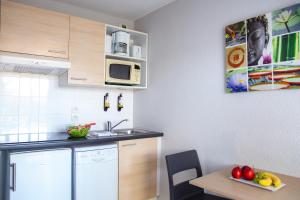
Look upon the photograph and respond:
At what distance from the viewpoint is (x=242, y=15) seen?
1.90 metres

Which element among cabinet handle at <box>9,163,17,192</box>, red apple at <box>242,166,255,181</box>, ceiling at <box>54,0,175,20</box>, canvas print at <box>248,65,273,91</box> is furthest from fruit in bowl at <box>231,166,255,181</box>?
ceiling at <box>54,0,175,20</box>

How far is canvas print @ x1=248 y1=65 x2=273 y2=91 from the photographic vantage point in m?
1.68

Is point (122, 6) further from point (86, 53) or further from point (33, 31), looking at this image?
point (33, 31)

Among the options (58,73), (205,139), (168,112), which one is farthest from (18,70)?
(205,139)

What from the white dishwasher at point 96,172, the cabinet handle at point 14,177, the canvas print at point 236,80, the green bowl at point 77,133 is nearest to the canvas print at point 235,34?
the canvas print at point 236,80

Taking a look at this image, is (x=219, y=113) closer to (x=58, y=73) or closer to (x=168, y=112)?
(x=168, y=112)

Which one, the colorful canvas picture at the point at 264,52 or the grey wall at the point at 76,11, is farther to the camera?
the grey wall at the point at 76,11

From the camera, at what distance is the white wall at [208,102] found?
5.42 ft

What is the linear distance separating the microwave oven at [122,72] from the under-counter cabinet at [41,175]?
977mm

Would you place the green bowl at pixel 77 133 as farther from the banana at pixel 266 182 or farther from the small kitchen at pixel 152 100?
the banana at pixel 266 182

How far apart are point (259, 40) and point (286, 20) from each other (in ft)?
0.71

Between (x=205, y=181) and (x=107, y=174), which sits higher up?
(x=205, y=181)

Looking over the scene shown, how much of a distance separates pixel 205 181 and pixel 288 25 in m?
1.22

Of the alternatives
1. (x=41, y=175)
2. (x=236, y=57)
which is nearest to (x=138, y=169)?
(x=41, y=175)
